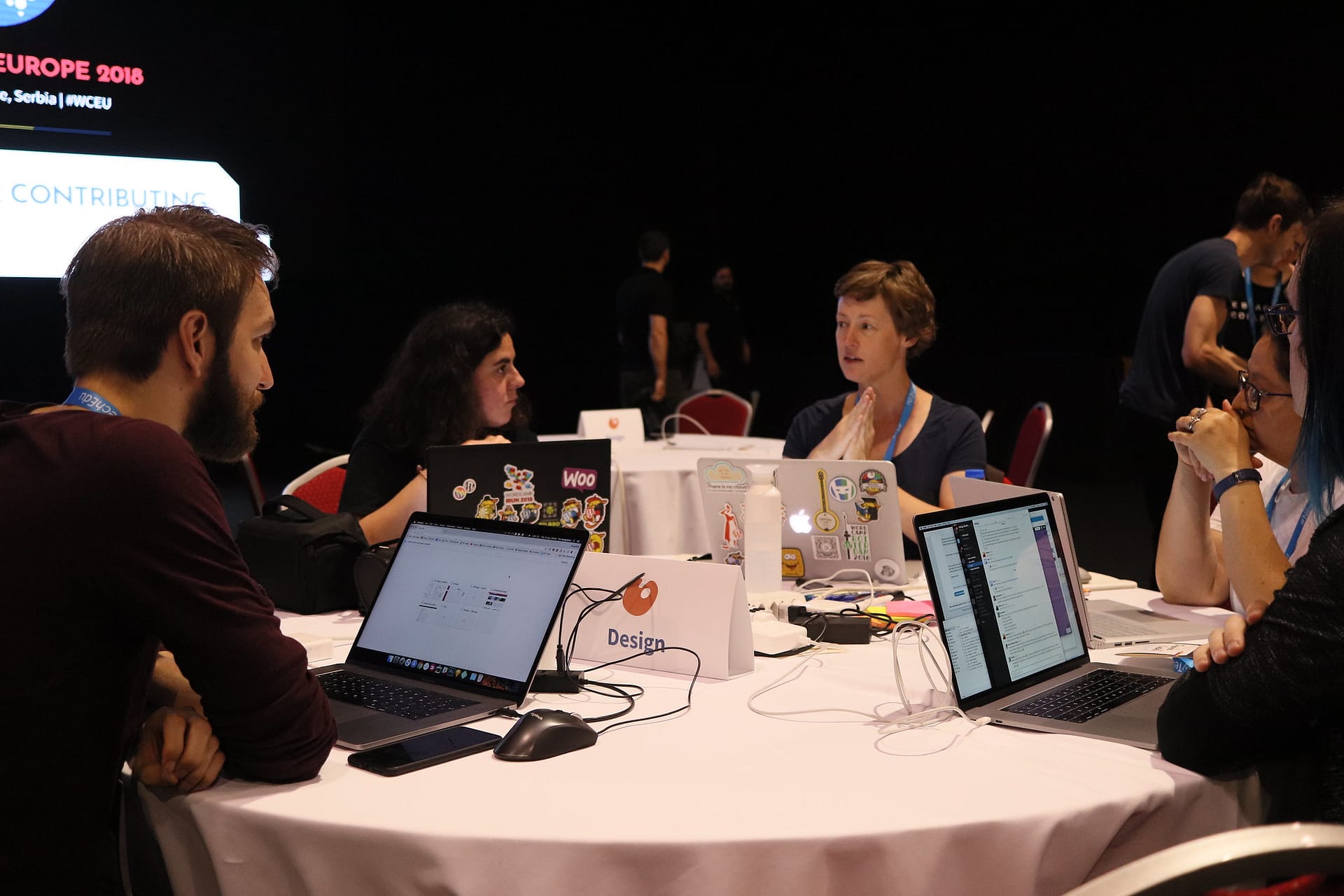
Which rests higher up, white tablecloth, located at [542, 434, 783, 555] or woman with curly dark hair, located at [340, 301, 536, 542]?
woman with curly dark hair, located at [340, 301, 536, 542]

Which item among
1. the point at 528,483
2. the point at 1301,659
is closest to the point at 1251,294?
the point at 528,483

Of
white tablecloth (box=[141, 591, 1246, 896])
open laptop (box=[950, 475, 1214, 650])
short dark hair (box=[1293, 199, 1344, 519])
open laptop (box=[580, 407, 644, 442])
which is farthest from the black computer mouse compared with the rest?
open laptop (box=[580, 407, 644, 442])

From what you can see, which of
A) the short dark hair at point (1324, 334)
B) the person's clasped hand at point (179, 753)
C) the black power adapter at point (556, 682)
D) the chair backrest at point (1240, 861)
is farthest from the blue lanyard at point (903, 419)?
the chair backrest at point (1240, 861)

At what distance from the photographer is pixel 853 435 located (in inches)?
119

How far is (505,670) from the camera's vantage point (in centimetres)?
164

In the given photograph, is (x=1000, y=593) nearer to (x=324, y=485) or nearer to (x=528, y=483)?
(x=528, y=483)

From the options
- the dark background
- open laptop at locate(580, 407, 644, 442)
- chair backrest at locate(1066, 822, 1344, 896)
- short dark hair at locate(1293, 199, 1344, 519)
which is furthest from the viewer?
the dark background

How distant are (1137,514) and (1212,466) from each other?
5.00 m

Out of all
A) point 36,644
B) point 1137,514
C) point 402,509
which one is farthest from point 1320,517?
point 1137,514

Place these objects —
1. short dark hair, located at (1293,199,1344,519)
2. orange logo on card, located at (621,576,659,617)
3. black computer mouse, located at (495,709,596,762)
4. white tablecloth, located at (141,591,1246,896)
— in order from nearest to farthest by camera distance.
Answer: white tablecloth, located at (141,591,1246,896) → short dark hair, located at (1293,199,1344,519) → black computer mouse, located at (495,709,596,762) → orange logo on card, located at (621,576,659,617)

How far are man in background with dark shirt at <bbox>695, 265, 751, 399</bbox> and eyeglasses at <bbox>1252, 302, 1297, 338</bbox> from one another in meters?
6.84

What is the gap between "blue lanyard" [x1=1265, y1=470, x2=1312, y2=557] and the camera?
6.67ft

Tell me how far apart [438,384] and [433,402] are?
5cm

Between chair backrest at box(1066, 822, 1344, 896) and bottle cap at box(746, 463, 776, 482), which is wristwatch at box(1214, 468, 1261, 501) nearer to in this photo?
bottle cap at box(746, 463, 776, 482)
